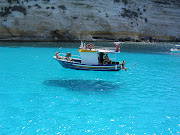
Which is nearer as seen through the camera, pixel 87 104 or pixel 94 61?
pixel 87 104

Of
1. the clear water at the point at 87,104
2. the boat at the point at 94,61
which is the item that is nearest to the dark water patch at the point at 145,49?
the boat at the point at 94,61

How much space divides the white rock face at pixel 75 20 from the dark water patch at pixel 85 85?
4752 cm

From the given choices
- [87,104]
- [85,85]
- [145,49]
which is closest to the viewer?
[87,104]

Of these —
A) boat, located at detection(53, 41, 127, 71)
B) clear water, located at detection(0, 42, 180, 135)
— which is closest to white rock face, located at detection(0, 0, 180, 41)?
clear water, located at detection(0, 42, 180, 135)

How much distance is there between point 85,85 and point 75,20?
50992 millimetres

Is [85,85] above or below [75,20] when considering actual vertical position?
below

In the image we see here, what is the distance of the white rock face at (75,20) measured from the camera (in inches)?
2603

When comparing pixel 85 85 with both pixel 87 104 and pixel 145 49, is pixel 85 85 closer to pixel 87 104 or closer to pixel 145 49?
pixel 87 104

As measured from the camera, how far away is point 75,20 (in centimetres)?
6900

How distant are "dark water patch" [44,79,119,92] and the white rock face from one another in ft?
156

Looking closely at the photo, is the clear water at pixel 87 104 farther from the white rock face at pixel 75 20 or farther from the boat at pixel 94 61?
the white rock face at pixel 75 20

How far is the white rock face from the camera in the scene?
6612 cm

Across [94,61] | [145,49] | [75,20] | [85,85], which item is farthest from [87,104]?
[75,20]

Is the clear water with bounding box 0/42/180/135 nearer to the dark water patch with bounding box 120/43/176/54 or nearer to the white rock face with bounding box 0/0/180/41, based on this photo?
the dark water patch with bounding box 120/43/176/54
